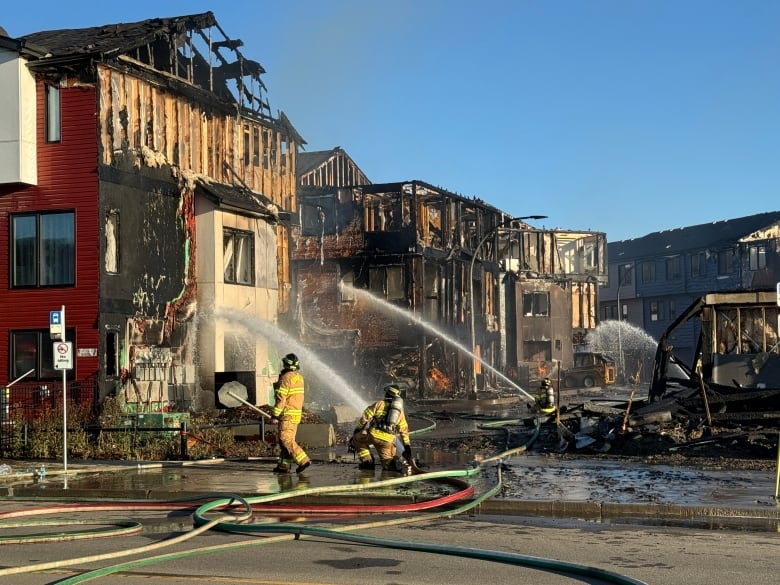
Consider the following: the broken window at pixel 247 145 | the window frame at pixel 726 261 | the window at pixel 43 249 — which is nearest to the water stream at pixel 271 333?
the window at pixel 43 249

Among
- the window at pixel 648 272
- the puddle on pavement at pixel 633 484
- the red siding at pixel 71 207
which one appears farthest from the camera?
the window at pixel 648 272

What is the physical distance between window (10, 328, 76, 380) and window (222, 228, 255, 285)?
5.36 meters

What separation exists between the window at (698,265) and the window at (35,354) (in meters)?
54.3

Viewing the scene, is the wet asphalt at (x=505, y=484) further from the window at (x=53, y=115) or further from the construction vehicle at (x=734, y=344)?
the window at (x=53, y=115)

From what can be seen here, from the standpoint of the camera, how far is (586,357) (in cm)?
5412

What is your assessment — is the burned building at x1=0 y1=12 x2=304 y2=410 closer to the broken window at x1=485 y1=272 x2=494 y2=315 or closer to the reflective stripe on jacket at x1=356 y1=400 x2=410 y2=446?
the reflective stripe on jacket at x1=356 y1=400 x2=410 y2=446

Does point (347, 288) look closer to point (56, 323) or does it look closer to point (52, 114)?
point (52, 114)

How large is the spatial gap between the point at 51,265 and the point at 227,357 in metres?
5.41

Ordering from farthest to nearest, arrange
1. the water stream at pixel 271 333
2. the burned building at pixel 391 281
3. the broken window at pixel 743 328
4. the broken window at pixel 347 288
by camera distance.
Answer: the broken window at pixel 347 288
the burned building at pixel 391 281
the water stream at pixel 271 333
the broken window at pixel 743 328

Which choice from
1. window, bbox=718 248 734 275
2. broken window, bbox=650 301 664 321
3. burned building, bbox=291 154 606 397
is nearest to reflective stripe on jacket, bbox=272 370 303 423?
burned building, bbox=291 154 606 397

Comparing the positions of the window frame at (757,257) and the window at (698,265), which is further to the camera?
the window at (698,265)

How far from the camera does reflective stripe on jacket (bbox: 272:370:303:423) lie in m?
14.7

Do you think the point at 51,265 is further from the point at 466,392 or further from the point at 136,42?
the point at 466,392

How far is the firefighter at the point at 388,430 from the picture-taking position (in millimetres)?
14609
